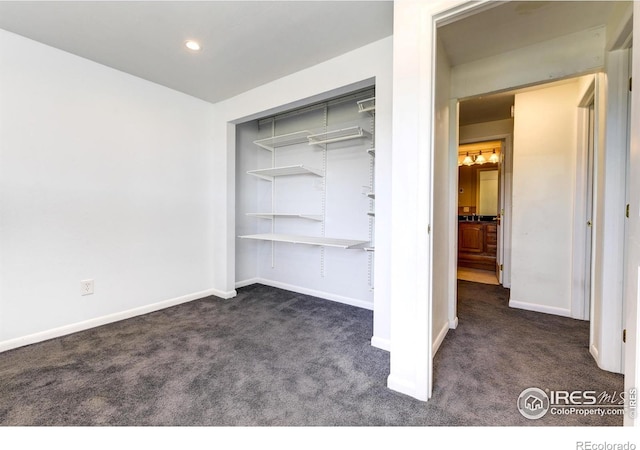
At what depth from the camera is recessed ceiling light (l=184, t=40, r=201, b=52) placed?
6.85 feet

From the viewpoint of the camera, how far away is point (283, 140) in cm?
344

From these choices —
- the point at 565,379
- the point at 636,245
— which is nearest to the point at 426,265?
the point at 636,245

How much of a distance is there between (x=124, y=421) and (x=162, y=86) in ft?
9.64

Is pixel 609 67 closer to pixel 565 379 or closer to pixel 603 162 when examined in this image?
pixel 603 162

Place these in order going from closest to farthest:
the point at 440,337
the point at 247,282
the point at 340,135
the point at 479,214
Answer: the point at 440,337 < the point at 340,135 < the point at 247,282 < the point at 479,214

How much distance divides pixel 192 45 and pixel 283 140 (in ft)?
4.78

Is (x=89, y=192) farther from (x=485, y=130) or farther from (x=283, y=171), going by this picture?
(x=485, y=130)

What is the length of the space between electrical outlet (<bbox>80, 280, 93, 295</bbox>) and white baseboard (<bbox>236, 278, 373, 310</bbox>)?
5.15 feet

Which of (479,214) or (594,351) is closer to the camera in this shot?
(594,351)

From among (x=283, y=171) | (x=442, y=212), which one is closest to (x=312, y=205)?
(x=283, y=171)

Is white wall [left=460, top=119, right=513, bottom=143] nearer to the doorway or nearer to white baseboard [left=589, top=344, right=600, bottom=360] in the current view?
the doorway

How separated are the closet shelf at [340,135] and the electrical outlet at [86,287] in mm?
2490

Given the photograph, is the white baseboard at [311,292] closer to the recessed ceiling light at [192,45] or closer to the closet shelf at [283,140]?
the closet shelf at [283,140]

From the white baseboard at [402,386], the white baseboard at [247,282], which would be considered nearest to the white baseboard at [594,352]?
the white baseboard at [402,386]
